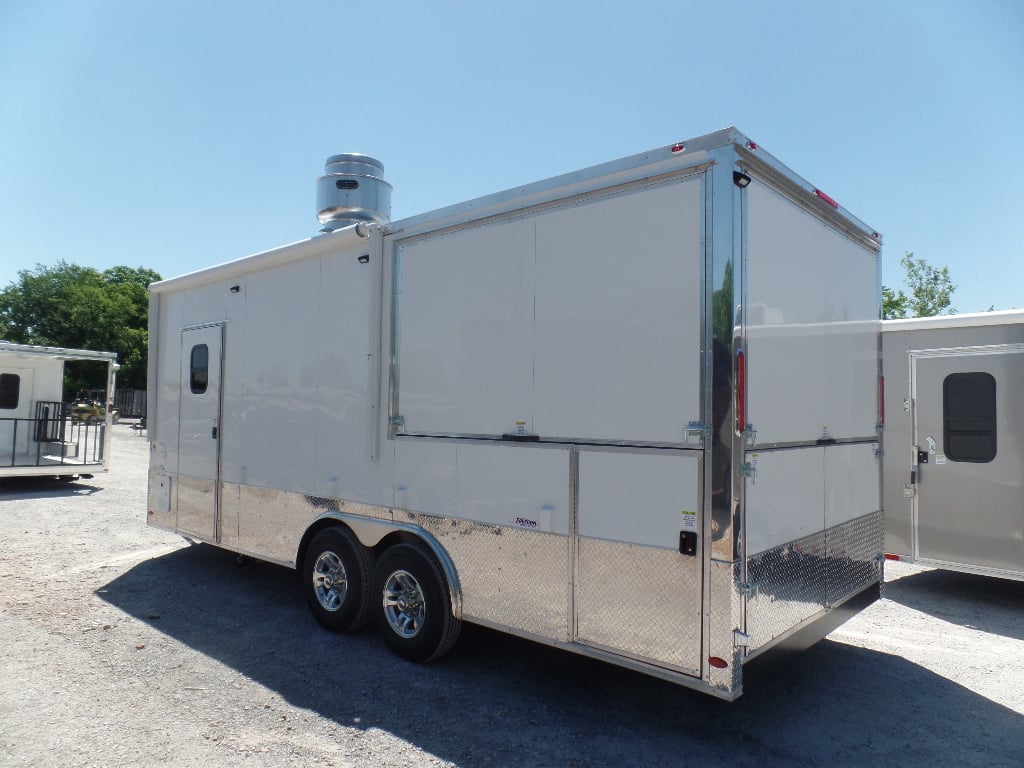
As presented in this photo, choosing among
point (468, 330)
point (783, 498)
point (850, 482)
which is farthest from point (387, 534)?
point (850, 482)

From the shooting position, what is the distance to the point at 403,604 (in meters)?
4.57

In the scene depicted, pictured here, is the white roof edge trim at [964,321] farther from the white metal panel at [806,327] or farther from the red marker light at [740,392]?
the red marker light at [740,392]

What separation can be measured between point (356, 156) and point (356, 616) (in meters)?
4.40

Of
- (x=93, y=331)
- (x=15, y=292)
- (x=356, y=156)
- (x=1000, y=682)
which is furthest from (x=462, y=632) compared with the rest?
(x=15, y=292)

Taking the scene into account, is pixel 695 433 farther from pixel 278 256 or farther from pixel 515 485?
pixel 278 256

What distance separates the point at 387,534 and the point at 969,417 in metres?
5.09

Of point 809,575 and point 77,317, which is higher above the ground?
point 77,317

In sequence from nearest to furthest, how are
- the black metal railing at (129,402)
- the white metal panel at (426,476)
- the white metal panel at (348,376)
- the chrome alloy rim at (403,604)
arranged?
the white metal panel at (426,476), the chrome alloy rim at (403,604), the white metal panel at (348,376), the black metal railing at (129,402)

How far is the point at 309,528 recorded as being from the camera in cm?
519

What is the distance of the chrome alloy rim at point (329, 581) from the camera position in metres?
5.00

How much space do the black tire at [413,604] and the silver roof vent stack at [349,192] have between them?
355cm

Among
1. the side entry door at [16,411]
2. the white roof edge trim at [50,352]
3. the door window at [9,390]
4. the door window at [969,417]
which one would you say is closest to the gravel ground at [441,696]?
the door window at [969,417]

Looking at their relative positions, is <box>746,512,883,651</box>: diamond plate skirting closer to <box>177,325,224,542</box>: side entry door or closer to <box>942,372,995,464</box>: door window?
<box>942,372,995,464</box>: door window

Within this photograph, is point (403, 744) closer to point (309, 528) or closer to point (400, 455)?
point (400, 455)
